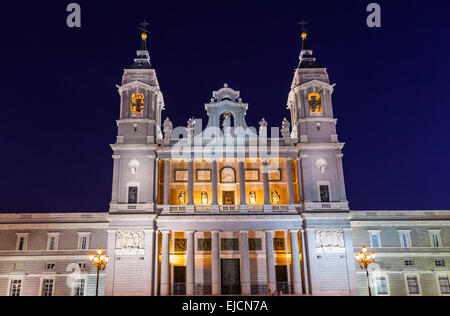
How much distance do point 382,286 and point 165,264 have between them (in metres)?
22.5

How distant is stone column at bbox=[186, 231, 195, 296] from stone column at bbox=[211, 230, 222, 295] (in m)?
1.89

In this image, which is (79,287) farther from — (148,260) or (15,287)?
(148,260)

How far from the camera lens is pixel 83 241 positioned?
4669cm

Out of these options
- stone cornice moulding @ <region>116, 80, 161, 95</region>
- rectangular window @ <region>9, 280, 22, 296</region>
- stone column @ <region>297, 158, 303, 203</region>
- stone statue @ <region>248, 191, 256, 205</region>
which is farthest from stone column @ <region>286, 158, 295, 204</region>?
rectangular window @ <region>9, 280, 22, 296</region>

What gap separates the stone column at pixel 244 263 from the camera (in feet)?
135

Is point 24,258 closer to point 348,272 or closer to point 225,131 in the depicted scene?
point 225,131

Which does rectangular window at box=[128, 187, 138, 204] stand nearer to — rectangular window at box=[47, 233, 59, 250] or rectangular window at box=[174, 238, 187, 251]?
rectangular window at box=[174, 238, 187, 251]

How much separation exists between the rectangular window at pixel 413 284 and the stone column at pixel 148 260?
26436 mm

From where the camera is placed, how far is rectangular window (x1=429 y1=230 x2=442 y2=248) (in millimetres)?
46625

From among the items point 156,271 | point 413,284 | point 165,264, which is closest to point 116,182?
point 165,264

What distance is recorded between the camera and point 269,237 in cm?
4316

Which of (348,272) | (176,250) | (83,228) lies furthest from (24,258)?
(348,272)
